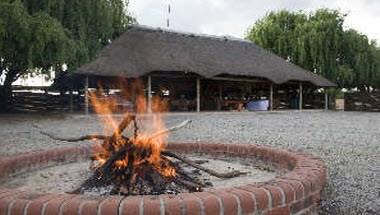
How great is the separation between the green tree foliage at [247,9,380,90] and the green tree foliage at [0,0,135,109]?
14495 mm

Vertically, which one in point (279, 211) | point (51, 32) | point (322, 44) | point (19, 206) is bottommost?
point (279, 211)

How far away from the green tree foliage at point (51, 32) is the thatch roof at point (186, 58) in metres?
0.94

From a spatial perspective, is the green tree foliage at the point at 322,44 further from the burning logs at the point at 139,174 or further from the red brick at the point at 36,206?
the red brick at the point at 36,206

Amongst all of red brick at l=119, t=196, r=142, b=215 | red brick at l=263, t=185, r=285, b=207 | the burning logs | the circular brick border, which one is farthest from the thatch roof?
red brick at l=119, t=196, r=142, b=215

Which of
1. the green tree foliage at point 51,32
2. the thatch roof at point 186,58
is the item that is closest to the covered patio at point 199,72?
the thatch roof at point 186,58

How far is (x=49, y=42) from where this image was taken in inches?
617

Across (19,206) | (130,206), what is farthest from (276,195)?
(19,206)

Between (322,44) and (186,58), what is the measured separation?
12.5 meters

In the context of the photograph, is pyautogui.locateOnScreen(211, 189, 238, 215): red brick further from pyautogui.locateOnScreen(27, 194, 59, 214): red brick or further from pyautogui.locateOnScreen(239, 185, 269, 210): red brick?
pyautogui.locateOnScreen(27, 194, 59, 214): red brick

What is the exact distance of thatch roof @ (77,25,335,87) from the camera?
19.6m

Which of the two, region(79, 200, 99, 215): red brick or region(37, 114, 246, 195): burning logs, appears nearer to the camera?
region(79, 200, 99, 215): red brick

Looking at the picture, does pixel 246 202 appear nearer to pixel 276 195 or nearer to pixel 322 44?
pixel 276 195

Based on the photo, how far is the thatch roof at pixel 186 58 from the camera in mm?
19609

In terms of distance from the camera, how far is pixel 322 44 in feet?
99.7
